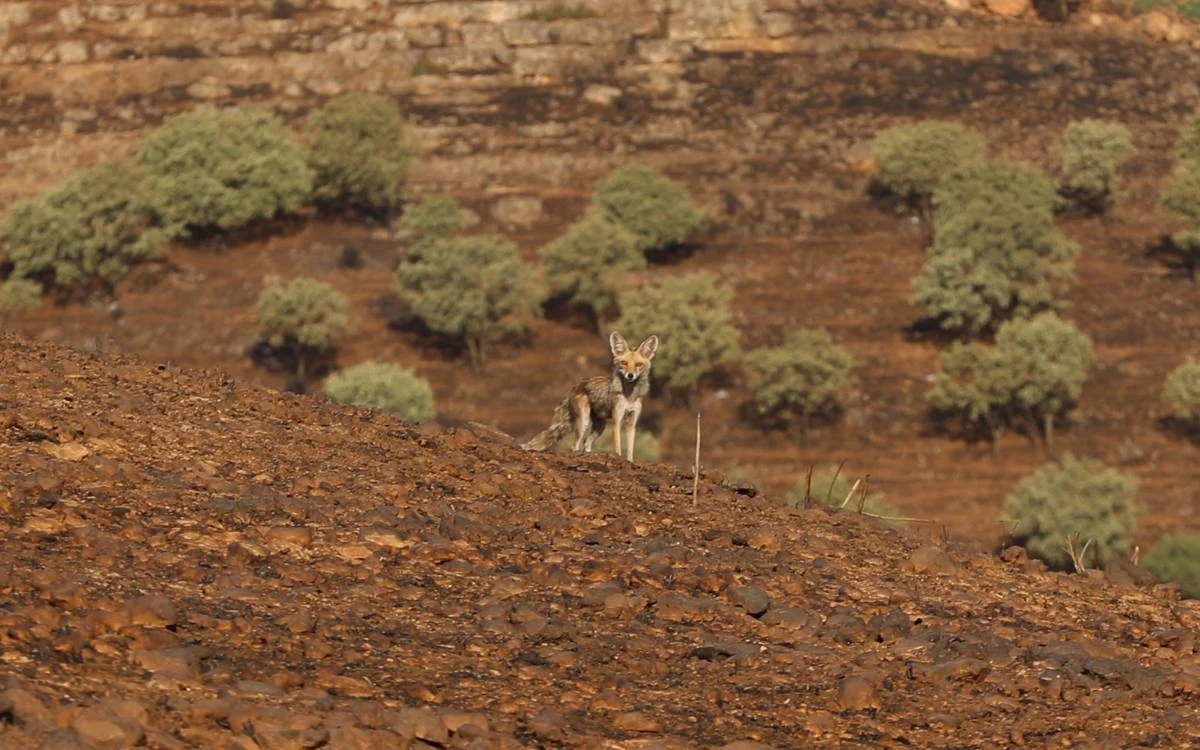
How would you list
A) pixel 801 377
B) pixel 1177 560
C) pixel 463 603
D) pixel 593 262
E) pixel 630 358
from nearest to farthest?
pixel 463 603 → pixel 630 358 → pixel 1177 560 → pixel 801 377 → pixel 593 262

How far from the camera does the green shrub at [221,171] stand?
249 feet

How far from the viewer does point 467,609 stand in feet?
31.1

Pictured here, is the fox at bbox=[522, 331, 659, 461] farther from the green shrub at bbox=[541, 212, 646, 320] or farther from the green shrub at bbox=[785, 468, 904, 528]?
the green shrub at bbox=[541, 212, 646, 320]

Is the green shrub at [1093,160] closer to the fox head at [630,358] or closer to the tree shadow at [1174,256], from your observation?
the tree shadow at [1174,256]

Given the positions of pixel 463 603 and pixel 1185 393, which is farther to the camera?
pixel 1185 393

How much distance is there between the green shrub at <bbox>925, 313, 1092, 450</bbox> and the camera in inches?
2409

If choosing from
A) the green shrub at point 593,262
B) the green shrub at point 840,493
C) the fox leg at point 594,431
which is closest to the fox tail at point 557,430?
the fox leg at point 594,431

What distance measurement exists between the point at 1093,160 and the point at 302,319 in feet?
98.5

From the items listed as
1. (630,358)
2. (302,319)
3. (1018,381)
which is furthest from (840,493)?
(630,358)

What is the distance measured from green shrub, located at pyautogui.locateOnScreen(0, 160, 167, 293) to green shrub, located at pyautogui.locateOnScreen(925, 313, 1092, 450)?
29.9m

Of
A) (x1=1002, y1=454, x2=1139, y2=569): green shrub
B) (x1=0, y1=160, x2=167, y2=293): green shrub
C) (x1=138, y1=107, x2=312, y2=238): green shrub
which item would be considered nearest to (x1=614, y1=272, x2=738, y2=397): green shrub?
(x1=1002, y1=454, x2=1139, y2=569): green shrub

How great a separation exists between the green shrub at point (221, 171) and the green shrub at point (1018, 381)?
2700cm

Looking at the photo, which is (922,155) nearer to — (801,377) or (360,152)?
(801,377)

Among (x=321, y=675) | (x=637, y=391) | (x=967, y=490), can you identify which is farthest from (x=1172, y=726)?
(x=967, y=490)
